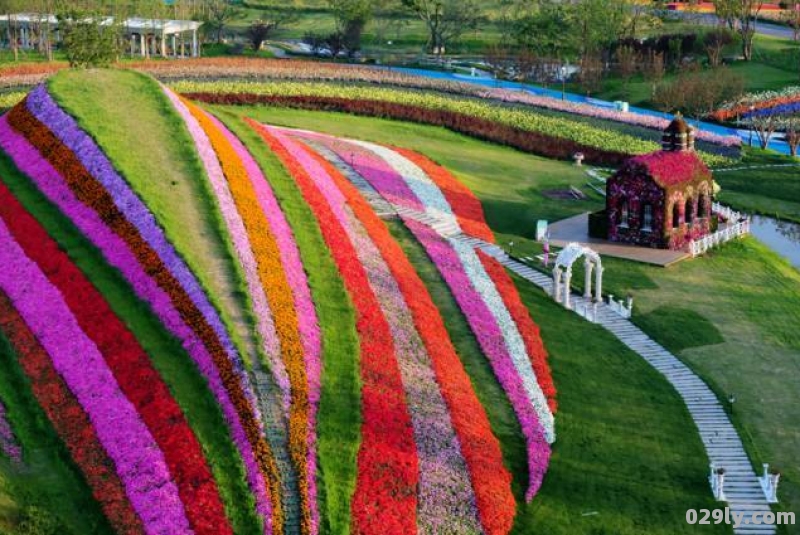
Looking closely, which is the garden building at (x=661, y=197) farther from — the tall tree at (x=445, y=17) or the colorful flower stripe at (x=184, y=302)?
the tall tree at (x=445, y=17)

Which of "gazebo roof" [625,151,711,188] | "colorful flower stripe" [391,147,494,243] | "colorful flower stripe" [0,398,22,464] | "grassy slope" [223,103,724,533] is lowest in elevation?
"grassy slope" [223,103,724,533]

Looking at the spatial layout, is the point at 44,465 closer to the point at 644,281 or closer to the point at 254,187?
the point at 254,187

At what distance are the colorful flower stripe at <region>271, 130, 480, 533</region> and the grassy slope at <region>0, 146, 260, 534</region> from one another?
5551mm

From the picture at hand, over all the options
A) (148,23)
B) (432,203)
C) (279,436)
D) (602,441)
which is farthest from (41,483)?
(148,23)

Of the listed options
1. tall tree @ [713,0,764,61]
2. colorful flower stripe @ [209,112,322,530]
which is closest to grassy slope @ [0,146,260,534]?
colorful flower stripe @ [209,112,322,530]

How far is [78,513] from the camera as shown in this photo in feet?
108

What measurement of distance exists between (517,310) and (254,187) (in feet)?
44.1

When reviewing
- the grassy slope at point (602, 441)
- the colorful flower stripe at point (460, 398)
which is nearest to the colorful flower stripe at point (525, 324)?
the grassy slope at point (602, 441)

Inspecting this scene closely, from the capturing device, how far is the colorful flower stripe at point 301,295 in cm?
3488

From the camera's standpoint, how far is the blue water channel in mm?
96938

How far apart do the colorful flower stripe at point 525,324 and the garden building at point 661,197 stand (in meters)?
9.20

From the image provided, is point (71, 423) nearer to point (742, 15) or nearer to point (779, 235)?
point (779, 235)

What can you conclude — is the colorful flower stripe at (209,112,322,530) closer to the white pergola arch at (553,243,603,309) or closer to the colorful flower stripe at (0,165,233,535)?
the colorful flower stripe at (0,165,233,535)

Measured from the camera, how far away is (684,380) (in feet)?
151
